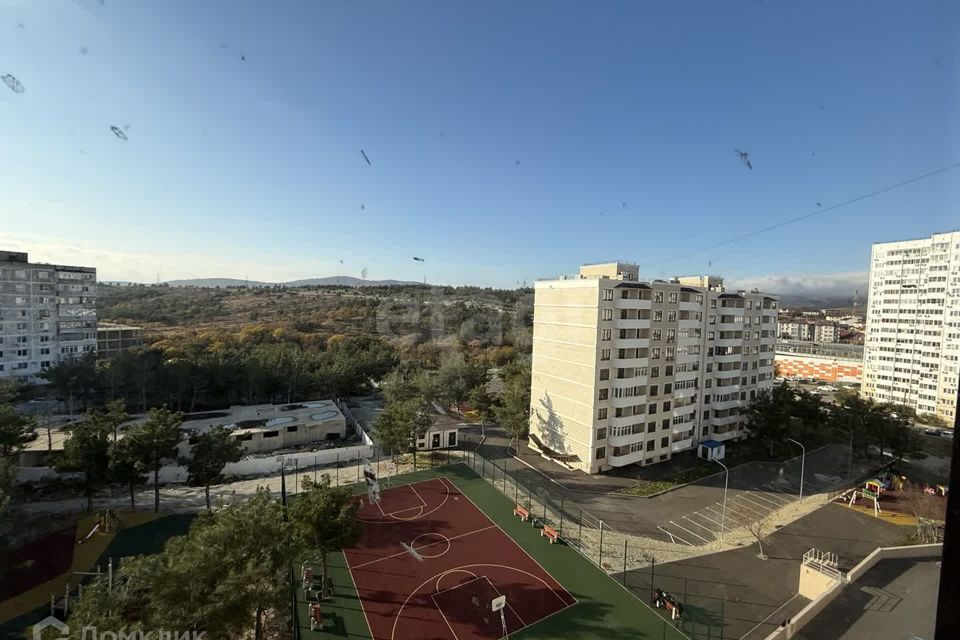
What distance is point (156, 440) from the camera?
11633 mm

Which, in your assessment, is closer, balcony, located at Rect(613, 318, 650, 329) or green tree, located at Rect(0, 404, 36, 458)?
green tree, located at Rect(0, 404, 36, 458)

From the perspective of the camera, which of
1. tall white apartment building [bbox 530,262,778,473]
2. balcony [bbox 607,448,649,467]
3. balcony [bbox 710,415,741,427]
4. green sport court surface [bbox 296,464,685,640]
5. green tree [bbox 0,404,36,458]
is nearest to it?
green sport court surface [bbox 296,464,685,640]

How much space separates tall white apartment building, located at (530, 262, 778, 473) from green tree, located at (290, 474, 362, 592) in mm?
9115

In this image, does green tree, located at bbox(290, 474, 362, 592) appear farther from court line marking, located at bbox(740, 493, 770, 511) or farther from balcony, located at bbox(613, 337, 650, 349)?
court line marking, located at bbox(740, 493, 770, 511)

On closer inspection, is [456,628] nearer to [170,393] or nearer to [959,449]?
[959,449]

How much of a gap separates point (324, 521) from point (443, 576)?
2.87 meters

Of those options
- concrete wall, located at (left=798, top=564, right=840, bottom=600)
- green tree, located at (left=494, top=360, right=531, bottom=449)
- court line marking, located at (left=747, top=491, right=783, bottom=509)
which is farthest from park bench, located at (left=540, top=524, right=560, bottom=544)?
court line marking, located at (left=747, top=491, right=783, bottom=509)

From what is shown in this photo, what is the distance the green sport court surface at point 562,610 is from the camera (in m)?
8.02

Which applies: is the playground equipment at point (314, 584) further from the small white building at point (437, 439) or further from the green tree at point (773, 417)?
the green tree at point (773, 417)

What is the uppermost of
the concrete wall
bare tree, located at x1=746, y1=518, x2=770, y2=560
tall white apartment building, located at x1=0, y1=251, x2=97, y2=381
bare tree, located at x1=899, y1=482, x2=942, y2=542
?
tall white apartment building, located at x1=0, y1=251, x2=97, y2=381

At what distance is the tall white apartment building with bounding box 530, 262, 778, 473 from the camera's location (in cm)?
1560

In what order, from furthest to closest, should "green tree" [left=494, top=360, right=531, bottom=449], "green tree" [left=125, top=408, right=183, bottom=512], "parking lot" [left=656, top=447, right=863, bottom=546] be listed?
"green tree" [left=494, top=360, right=531, bottom=449] → "parking lot" [left=656, top=447, right=863, bottom=546] → "green tree" [left=125, top=408, right=183, bottom=512]

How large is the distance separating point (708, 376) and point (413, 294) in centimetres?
2935

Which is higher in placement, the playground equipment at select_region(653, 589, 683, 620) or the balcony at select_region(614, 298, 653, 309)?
the balcony at select_region(614, 298, 653, 309)
